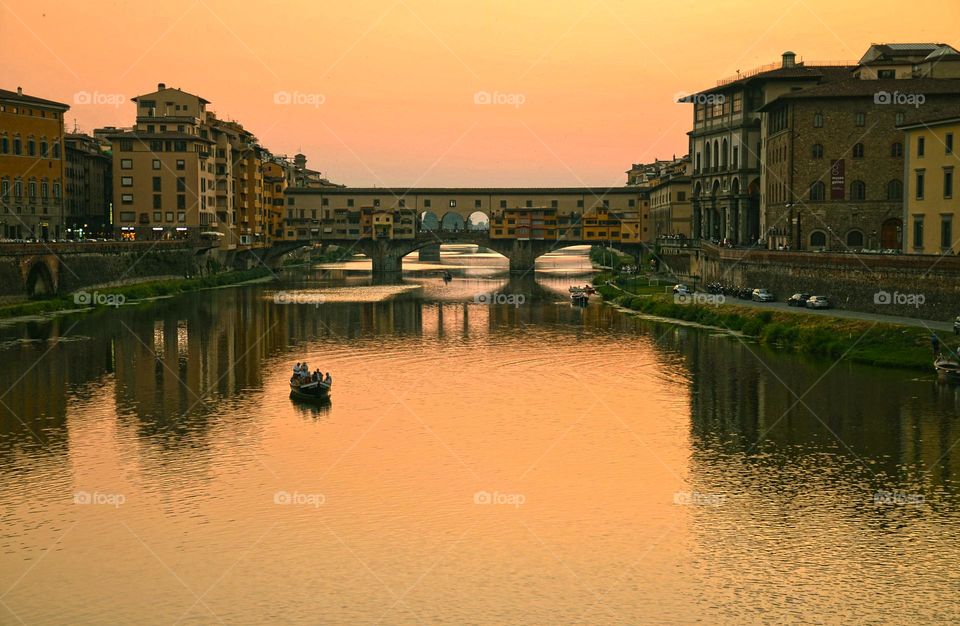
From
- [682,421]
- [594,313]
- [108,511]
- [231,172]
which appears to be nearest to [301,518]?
[108,511]

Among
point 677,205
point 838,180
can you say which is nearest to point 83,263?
point 838,180

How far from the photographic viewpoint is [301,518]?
32500 millimetres

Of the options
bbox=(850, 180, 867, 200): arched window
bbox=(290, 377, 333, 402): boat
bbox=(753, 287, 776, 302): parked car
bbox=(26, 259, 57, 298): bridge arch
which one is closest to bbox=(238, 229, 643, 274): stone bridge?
bbox=(26, 259, 57, 298): bridge arch

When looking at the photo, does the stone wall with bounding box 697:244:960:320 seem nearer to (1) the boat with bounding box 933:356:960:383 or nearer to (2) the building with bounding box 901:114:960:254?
(2) the building with bounding box 901:114:960:254

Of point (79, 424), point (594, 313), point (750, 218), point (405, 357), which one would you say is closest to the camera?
point (79, 424)

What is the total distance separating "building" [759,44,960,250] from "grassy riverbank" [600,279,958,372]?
15.6 meters

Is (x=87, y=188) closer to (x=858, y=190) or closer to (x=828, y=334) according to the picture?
(x=858, y=190)

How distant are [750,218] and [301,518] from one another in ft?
298

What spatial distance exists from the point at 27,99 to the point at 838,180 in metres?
78.8

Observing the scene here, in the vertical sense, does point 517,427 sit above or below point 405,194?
below

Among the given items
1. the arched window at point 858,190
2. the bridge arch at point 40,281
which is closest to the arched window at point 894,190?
the arched window at point 858,190

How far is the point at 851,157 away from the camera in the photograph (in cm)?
9181

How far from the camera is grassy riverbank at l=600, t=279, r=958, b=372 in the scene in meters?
57.7

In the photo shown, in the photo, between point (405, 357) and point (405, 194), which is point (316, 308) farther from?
point (405, 194)
